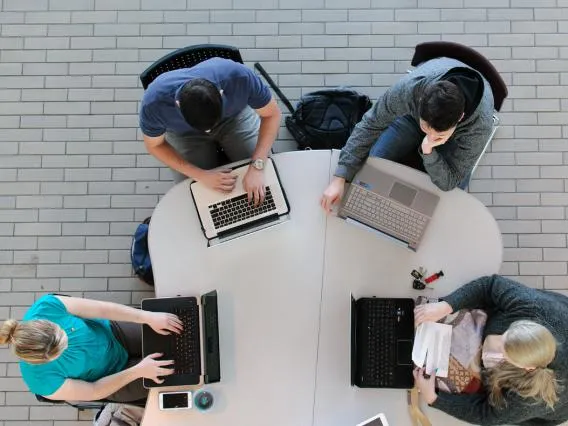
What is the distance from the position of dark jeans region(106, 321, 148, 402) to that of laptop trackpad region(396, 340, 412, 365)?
50.3 inches

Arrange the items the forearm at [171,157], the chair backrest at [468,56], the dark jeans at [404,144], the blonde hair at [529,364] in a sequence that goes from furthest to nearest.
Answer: the dark jeans at [404,144] → the forearm at [171,157] → the chair backrest at [468,56] → the blonde hair at [529,364]

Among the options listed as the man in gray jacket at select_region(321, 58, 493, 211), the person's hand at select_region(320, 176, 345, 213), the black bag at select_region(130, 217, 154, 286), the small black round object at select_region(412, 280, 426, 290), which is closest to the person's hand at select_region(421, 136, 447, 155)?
the man in gray jacket at select_region(321, 58, 493, 211)

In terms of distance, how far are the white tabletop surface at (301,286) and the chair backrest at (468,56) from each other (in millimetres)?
527

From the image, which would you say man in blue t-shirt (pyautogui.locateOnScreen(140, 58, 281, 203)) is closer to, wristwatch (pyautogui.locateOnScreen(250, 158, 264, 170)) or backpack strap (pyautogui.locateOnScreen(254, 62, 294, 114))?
wristwatch (pyautogui.locateOnScreen(250, 158, 264, 170))

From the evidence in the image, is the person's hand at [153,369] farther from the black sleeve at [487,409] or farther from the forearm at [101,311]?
the black sleeve at [487,409]

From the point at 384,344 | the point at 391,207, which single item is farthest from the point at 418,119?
the point at 384,344

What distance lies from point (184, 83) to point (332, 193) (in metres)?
0.83

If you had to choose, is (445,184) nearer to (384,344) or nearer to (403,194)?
(403,194)

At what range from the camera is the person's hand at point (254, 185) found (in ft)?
8.83

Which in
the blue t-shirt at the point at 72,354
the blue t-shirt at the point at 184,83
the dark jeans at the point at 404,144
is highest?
the blue t-shirt at the point at 184,83

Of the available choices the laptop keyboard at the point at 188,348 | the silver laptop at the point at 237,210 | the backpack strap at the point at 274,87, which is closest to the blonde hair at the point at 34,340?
the laptop keyboard at the point at 188,348

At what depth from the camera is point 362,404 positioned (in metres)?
2.62

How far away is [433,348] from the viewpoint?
2.54 meters

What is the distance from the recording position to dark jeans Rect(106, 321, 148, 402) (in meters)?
2.87
